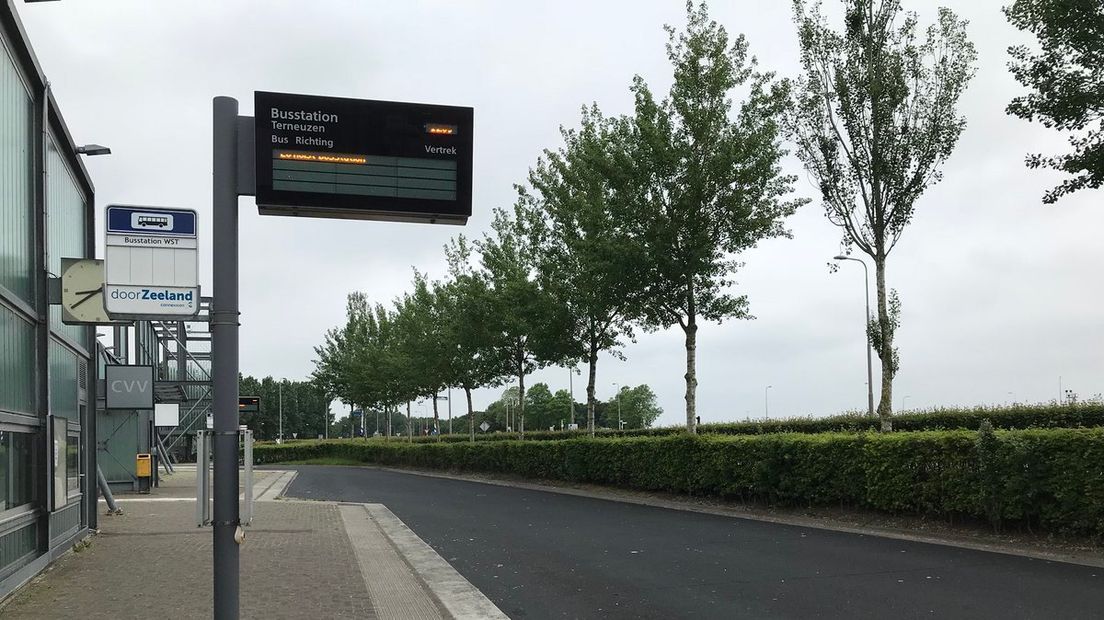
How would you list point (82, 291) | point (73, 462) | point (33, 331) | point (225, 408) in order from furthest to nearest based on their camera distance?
point (73, 462), point (82, 291), point (33, 331), point (225, 408)

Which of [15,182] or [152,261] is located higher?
[15,182]

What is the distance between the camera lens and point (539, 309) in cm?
2955

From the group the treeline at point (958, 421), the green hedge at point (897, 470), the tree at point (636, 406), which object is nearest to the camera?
the green hedge at point (897, 470)

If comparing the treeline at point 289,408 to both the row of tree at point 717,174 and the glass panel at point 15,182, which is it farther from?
the glass panel at point 15,182

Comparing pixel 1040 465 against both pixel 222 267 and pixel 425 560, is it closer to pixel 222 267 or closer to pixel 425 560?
pixel 425 560

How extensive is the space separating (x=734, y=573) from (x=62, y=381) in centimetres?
878

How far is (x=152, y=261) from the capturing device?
6000 mm

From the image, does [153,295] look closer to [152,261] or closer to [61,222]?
[152,261]

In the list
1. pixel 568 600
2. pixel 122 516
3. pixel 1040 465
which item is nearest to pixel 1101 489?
pixel 1040 465

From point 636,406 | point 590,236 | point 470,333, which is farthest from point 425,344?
point 636,406

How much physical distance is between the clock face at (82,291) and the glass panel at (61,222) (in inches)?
7.5

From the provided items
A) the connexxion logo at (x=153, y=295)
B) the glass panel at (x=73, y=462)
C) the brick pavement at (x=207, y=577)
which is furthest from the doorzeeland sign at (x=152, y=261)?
the glass panel at (x=73, y=462)

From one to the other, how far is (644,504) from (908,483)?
701 centimetres

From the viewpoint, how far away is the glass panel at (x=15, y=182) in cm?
975
